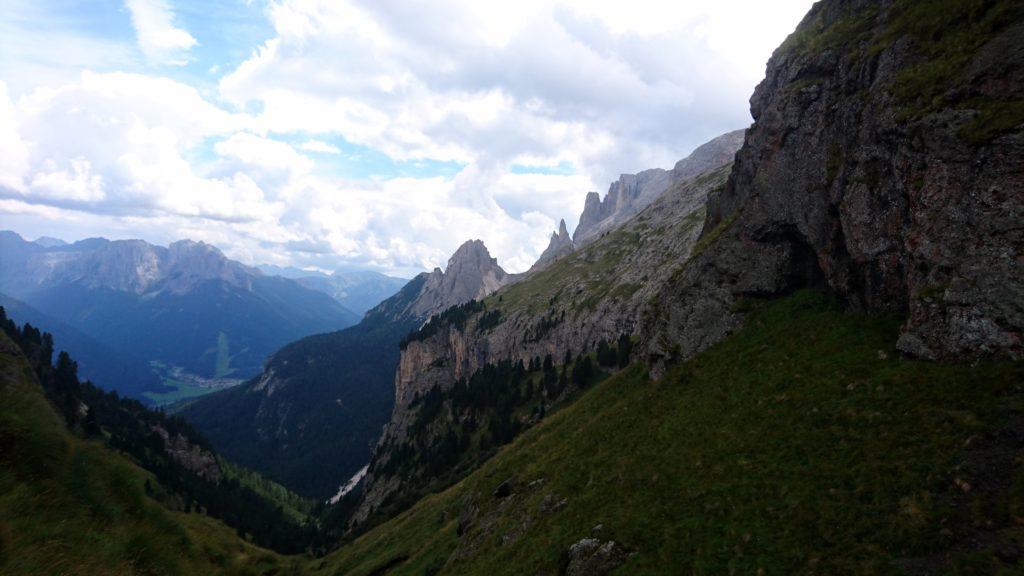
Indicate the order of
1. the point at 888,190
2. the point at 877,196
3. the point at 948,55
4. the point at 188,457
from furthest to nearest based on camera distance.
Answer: the point at 188,457
the point at 877,196
the point at 888,190
the point at 948,55

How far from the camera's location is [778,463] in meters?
25.5

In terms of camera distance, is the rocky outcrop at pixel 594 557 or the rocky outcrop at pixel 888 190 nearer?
the rocky outcrop at pixel 888 190

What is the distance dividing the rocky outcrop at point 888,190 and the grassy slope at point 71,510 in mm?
35046

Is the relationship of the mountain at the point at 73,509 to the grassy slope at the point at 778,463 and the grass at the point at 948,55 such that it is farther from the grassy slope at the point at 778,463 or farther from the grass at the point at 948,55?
the grass at the point at 948,55

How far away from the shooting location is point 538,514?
37125mm

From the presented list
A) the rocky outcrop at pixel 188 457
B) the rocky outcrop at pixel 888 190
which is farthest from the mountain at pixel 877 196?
the rocky outcrop at pixel 188 457

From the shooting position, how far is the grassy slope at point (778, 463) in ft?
64.3

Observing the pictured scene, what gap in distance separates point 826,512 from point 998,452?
6.84 m

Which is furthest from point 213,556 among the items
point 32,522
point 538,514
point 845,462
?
point 845,462

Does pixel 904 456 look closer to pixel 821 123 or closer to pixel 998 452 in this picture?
pixel 998 452

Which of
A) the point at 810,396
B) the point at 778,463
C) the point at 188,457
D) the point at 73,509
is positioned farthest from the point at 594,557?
the point at 188,457

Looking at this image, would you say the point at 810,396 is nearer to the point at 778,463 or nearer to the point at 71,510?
the point at 778,463

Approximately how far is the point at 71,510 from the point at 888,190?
144 feet

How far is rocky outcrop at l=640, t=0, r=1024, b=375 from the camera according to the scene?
2465 centimetres
